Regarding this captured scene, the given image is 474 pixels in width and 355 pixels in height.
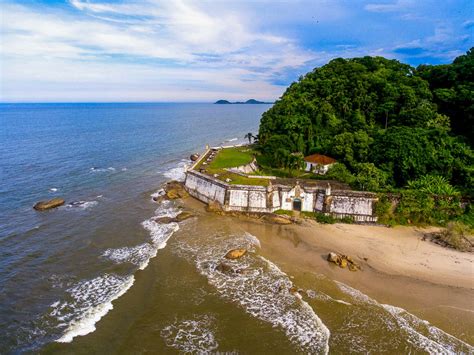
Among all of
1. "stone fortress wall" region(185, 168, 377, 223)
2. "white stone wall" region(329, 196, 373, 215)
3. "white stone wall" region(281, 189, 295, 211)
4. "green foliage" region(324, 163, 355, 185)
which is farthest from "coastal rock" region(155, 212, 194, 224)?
"green foliage" region(324, 163, 355, 185)

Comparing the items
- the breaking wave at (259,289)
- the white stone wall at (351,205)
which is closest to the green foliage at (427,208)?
the white stone wall at (351,205)

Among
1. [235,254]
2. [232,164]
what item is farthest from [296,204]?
[232,164]

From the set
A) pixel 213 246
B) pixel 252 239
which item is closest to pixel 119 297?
pixel 213 246

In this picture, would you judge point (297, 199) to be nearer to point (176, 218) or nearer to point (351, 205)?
point (351, 205)

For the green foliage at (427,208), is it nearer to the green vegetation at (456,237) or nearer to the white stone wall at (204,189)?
the green vegetation at (456,237)

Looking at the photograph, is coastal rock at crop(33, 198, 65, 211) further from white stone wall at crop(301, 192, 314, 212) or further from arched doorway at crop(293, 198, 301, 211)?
white stone wall at crop(301, 192, 314, 212)
